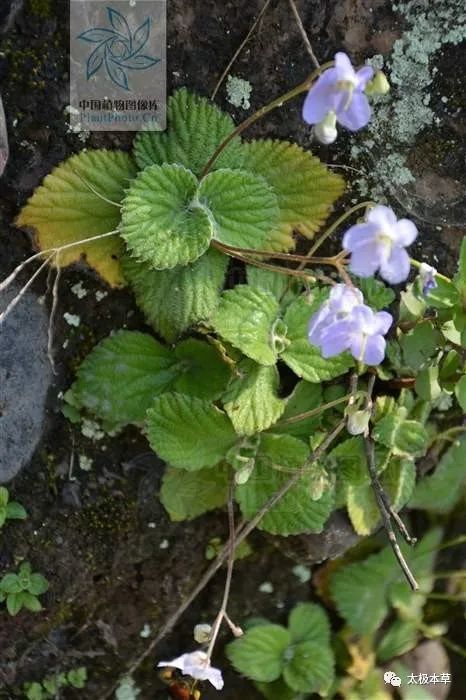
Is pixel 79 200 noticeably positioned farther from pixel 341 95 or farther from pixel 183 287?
pixel 341 95

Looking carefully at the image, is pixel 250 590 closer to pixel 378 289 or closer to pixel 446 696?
pixel 446 696

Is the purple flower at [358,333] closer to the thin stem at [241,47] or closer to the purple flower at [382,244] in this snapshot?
the purple flower at [382,244]

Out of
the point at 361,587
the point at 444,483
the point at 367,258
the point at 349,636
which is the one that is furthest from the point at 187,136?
the point at 349,636

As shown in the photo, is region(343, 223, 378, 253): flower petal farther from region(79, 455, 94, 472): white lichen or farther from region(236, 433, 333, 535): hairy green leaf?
region(79, 455, 94, 472): white lichen

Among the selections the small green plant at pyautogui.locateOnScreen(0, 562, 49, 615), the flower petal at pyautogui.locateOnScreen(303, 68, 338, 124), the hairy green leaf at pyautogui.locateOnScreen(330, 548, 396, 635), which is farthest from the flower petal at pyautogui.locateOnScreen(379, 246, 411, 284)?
the hairy green leaf at pyautogui.locateOnScreen(330, 548, 396, 635)

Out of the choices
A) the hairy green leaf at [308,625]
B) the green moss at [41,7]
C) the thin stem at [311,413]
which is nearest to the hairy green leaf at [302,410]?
the thin stem at [311,413]

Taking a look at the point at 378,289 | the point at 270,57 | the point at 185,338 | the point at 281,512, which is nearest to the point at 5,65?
the point at 270,57

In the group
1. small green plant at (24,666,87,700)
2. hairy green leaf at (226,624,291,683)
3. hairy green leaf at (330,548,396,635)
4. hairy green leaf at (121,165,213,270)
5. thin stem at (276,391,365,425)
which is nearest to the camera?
hairy green leaf at (121,165,213,270)
